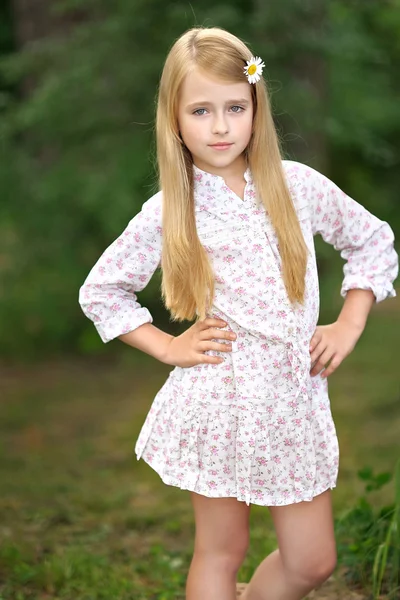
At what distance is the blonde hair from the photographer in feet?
7.77

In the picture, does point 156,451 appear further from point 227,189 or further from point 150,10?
point 150,10

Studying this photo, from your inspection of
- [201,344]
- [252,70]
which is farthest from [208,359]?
[252,70]

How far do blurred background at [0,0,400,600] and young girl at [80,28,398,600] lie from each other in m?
0.92

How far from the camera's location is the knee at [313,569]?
2494 mm

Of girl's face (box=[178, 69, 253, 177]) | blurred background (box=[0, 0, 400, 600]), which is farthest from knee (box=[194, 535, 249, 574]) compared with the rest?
girl's face (box=[178, 69, 253, 177])

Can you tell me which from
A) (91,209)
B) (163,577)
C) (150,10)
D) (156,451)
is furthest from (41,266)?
(156,451)

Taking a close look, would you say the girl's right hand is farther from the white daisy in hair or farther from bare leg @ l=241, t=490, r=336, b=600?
the white daisy in hair

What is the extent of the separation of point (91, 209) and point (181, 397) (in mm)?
3351

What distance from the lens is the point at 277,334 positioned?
2393 millimetres

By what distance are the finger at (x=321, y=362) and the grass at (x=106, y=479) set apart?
997 mm

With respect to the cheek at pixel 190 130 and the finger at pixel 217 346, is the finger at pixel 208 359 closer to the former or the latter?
the finger at pixel 217 346

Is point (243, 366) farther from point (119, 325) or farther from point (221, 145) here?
point (221, 145)

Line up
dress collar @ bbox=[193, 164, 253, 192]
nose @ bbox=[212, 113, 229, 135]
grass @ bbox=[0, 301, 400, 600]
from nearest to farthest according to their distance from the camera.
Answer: nose @ bbox=[212, 113, 229, 135]
dress collar @ bbox=[193, 164, 253, 192]
grass @ bbox=[0, 301, 400, 600]

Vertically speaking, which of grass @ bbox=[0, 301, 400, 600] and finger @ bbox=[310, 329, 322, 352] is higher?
finger @ bbox=[310, 329, 322, 352]
